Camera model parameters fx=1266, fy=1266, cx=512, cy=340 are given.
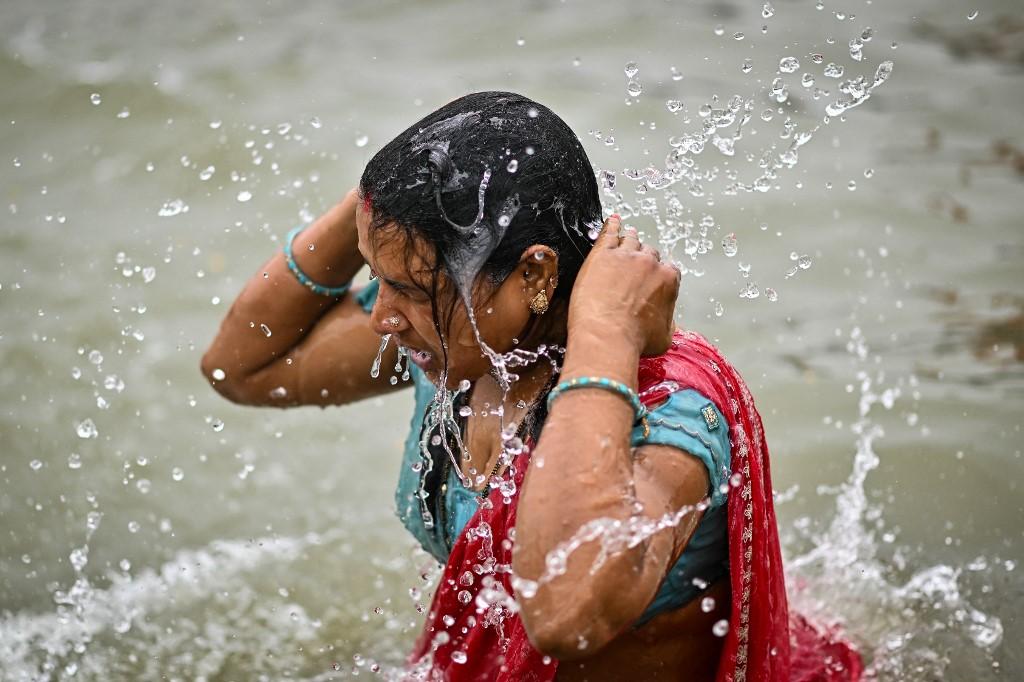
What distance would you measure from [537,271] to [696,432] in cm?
40

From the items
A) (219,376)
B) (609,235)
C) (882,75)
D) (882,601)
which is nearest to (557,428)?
(609,235)

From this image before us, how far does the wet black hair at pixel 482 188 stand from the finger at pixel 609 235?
0.06m

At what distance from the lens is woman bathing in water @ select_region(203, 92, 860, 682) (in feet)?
6.71

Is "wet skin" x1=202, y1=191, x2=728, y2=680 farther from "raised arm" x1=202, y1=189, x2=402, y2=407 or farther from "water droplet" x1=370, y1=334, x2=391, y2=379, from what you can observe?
"water droplet" x1=370, y1=334, x2=391, y2=379

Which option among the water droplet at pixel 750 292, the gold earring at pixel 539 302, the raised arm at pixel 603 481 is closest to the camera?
the raised arm at pixel 603 481

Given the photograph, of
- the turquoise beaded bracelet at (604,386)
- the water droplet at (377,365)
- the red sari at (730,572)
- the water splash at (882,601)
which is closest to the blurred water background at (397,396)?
the water splash at (882,601)

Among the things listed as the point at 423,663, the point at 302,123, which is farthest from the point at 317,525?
the point at 302,123

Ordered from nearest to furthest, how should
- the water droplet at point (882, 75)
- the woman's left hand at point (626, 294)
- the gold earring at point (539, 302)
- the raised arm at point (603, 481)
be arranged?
the raised arm at point (603, 481)
the woman's left hand at point (626, 294)
the gold earring at point (539, 302)
the water droplet at point (882, 75)

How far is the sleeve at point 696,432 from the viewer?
2.17 meters

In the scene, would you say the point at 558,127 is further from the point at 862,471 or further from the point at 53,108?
the point at 53,108

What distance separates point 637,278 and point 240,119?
5899mm

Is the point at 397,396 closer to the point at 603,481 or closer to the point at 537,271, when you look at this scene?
the point at 537,271

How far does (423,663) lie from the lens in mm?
3027

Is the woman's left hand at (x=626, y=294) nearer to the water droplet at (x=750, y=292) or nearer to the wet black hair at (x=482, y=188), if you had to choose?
the wet black hair at (x=482, y=188)
